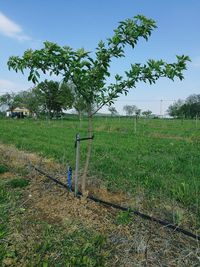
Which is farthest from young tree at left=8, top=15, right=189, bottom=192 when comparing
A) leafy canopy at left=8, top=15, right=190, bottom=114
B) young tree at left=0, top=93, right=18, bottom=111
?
young tree at left=0, top=93, right=18, bottom=111

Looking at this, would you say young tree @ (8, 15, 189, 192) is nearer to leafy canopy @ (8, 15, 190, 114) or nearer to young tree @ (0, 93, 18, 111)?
leafy canopy @ (8, 15, 190, 114)

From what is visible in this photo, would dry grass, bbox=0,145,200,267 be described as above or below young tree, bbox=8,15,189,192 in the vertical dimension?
below

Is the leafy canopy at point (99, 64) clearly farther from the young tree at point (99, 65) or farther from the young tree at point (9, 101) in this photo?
the young tree at point (9, 101)

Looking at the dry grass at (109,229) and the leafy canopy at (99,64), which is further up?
the leafy canopy at (99,64)

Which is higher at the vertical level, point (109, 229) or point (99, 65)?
point (99, 65)

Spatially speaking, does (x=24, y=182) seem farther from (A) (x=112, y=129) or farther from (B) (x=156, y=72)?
(A) (x=112, y=129)

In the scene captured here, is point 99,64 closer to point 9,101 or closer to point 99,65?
point 99,65

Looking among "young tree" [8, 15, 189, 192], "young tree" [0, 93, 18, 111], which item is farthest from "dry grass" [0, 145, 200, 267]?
"young tree" [0, 93, 18, 111]

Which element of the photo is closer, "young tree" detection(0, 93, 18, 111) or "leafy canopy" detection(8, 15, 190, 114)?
"leafy canopy" detection(8, 15, 190, 114)

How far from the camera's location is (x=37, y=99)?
57.4 m

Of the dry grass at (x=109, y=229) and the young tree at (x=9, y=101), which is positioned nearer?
the dry grass at (x=109, y=229)

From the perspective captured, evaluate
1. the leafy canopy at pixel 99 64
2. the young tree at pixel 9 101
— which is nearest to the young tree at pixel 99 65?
the leafy canopy at pixel 99 64

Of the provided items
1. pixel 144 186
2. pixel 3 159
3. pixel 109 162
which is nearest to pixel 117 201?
pixel 144 186

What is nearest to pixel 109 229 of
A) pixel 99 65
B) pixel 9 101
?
pixel 99 65
